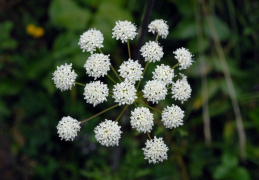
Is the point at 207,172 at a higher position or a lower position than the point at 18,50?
lower

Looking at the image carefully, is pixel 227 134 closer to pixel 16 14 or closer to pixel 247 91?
pixel 247 91

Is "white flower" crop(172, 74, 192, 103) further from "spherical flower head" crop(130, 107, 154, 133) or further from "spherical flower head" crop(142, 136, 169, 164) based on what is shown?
"spherical flower head" crop(142, 136, 169, 164)

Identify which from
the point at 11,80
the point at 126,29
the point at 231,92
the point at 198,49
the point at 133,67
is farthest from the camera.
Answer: the point at 11,80

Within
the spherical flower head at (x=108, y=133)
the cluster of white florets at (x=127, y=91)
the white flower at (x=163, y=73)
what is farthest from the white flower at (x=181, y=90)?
the spherical flower head at (x=108, y=133)

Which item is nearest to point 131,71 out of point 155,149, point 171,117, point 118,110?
point 171,117

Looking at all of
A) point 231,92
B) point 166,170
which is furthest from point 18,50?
point 231,92

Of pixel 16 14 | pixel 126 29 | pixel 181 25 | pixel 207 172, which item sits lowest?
pixel 207 172

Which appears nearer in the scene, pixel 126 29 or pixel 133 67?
pixel 133 67

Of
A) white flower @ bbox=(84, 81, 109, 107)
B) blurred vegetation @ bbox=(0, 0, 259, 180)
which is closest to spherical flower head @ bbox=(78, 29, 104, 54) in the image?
white flower @ bbox=(84, 81, 109, 107)

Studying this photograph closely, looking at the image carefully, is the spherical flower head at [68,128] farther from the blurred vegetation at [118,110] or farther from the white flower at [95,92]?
the blurred vegetation at [118,110]
